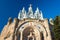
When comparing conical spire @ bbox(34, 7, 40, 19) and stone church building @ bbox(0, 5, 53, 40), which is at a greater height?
conical spire @ bbox(34, 7, 40, 19)

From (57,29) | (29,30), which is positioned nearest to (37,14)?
(29,30)

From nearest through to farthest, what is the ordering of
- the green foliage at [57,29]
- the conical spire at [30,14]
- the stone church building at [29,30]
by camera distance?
the green foliage at [57,29] < the stone church building at [29,30] < the conical spire at [30,14]

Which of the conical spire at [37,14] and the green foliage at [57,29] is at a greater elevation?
the conical spire at [37,14]

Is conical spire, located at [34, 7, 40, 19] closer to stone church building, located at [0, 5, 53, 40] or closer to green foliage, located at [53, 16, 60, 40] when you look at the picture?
stone church building, located at [0, 5, 53, 40]

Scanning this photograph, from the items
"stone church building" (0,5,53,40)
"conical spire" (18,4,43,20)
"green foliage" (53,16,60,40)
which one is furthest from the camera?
"conical spire" (18,4,43,20)

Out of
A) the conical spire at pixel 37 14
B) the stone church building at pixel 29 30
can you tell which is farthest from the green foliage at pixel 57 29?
the conical spire at pixel 37 14

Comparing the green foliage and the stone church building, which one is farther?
the stone church building

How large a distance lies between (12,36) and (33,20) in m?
7.56

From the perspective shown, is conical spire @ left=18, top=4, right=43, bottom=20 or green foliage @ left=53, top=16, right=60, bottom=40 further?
conical spire @ left=18, top=4, right=43, bottom=20

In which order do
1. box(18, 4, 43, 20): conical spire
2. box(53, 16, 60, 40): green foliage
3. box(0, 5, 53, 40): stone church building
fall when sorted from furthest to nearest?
1. box(18, 4, 43, 20): conical spire
2. box(0, 5, 53, 40): stone church building
3. box(53, 16, 60, 40): green foliage

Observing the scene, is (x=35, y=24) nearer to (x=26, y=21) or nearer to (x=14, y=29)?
(x=26, y=21)

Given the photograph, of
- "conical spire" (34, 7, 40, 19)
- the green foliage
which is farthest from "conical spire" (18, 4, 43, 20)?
the green foliage

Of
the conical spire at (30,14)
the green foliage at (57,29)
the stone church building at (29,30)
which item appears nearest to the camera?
the green foliage at (57,29)

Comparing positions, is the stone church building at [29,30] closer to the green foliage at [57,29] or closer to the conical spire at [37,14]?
the conical spire at [37,14]
